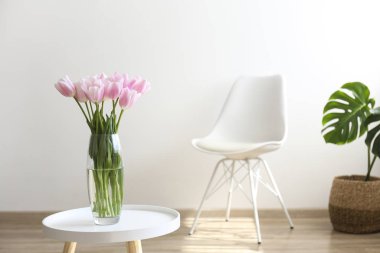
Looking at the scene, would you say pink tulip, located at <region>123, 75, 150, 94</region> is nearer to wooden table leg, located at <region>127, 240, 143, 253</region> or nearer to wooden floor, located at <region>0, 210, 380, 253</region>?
wooden table leg, located at <region>127, 240, 143, 253</region>

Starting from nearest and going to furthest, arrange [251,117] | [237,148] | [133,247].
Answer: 1. [133,247]
2. [237,148]
3. [251,117]

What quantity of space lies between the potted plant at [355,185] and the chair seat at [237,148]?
1.35ft

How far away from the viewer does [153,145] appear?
11.7ft

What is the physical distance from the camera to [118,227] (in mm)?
1650

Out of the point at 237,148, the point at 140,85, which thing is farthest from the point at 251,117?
the point at 140,85

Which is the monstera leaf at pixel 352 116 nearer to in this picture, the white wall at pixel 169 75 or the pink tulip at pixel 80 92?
the white wall at pixel 169 75

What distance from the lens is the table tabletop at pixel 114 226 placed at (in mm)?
1559

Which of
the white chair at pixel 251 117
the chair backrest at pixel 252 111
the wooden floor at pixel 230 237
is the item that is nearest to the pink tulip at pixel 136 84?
the wooden floor at pixel 230 237

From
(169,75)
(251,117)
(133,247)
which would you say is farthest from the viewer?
(169,75)

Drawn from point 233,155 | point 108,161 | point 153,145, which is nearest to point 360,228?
point 233,155

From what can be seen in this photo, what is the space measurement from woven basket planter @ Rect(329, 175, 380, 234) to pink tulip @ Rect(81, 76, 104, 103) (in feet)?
6.31

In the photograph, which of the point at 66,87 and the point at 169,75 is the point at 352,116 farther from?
the point at 66,87

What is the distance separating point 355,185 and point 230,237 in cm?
76

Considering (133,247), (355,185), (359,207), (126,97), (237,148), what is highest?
(126,97)
